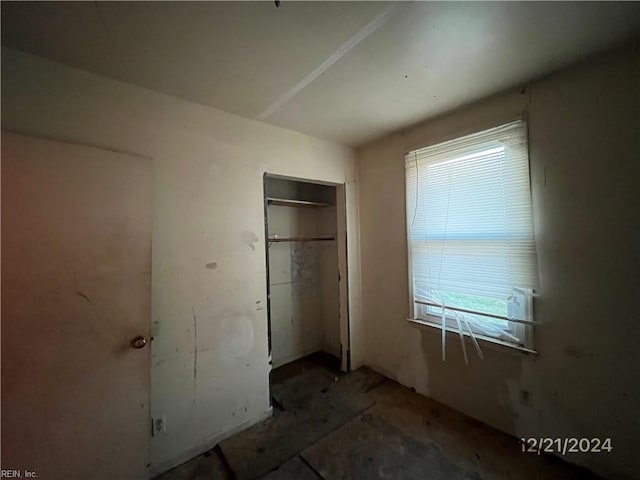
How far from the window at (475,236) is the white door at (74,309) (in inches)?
82.5

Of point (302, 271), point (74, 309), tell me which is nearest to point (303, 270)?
point (302, 271)

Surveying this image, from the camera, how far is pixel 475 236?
78.2 inches

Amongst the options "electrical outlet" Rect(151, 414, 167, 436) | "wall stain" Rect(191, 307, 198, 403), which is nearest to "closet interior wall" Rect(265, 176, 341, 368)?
"wall stain" Rect(191, 307, 198, 403)

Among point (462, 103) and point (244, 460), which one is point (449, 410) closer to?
point (244, 460)

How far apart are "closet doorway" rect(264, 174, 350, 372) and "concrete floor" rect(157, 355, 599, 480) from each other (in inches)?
34.4

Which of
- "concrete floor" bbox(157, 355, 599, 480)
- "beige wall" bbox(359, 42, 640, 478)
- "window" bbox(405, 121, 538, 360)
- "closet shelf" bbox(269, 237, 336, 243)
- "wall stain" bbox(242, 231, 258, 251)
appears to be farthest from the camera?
"closet shelf" bbox(269, 237, 336, 243)

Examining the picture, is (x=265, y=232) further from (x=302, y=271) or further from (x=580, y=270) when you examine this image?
(x=580, y=270)

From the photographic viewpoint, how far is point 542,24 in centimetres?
123

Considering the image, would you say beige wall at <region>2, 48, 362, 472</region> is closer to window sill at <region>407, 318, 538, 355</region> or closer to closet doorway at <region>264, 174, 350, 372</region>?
closet doorway at <region>264, 174, 350, 372</region>

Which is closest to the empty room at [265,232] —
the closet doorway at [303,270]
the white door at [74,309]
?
the white door at [74,309]

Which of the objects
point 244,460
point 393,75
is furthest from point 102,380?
point 393,75

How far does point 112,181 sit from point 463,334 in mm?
2608

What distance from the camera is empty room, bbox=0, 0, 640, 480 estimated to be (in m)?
1.22

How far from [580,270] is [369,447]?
1.75m
